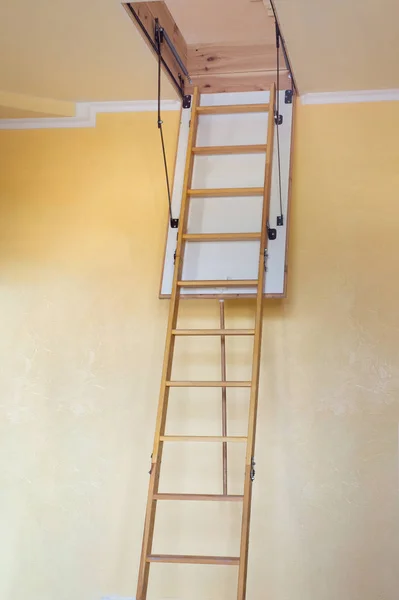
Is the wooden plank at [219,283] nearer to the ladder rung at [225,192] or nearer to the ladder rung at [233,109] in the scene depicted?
the ladder rung at [225,192]

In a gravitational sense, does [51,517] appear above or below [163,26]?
below

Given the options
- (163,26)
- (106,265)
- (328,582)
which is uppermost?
(163,26)

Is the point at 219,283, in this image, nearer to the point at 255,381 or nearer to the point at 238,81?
the point at 255,381

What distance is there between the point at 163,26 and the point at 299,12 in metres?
0.78

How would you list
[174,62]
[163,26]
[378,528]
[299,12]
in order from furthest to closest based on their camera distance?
[174,62], [163,26], [378,528], [299,12]


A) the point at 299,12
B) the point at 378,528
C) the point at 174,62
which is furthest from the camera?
the point at 174,62

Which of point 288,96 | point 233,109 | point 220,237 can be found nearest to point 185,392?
point 220,237

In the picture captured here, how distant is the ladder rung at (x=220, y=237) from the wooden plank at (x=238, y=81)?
2.96ft

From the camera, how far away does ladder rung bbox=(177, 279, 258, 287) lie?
3.42 metres

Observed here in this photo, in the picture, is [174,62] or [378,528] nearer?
[378,528]

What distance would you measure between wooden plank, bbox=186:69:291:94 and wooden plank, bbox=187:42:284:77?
22 millimetres

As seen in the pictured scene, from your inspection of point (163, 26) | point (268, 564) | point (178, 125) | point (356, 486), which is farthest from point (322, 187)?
point (268, 564)

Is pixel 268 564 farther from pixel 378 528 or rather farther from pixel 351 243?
pixel 351 243

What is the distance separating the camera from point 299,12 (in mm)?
3035
